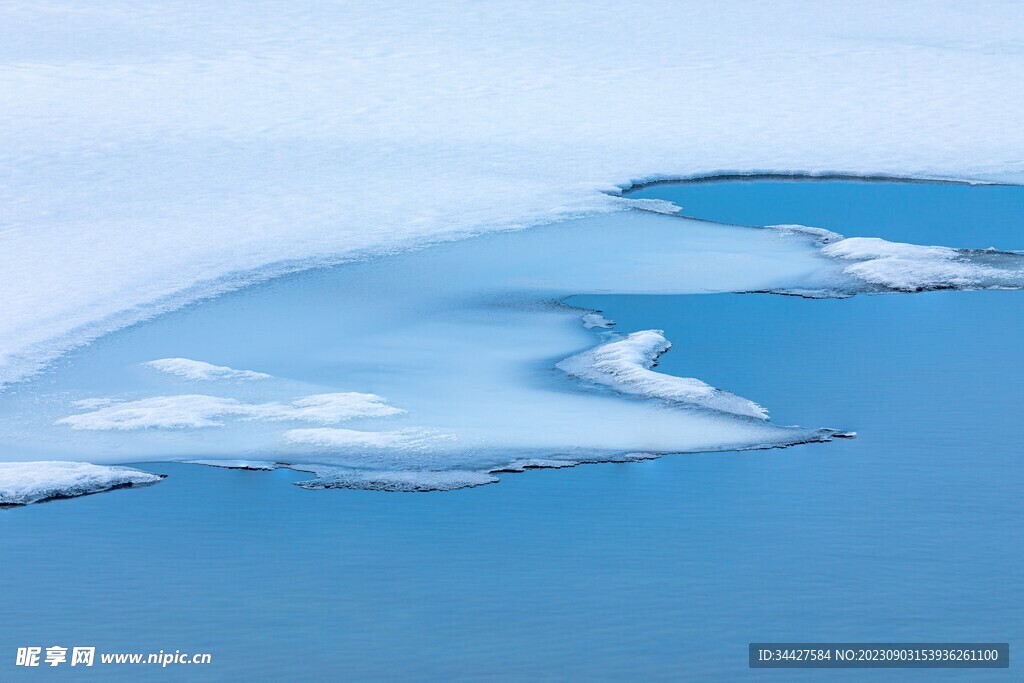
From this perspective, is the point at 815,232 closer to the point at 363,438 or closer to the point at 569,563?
the point at 363,438

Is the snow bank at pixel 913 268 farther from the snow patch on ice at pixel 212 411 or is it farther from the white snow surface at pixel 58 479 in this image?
the white snow surface at pixel 58 479

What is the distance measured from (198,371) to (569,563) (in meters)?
2.27

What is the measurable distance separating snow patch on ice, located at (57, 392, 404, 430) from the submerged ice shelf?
10 millimetres

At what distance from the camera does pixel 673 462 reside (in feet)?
16.8

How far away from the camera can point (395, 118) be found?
37.7 feet

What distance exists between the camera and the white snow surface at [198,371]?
233 inches

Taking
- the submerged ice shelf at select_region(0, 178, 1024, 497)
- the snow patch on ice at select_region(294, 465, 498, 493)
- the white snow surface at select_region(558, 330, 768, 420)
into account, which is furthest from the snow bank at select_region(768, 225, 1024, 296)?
the snow patch on ice at select_region(294, 465, 498, 493)

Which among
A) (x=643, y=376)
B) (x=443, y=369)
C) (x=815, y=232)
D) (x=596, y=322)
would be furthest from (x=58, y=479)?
(x=815, y=232)

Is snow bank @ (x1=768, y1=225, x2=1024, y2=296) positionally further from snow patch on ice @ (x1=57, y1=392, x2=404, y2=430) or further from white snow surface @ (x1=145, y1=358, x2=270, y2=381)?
white snow surface @ (x1=145, y1=358, x2=270, y2=381)

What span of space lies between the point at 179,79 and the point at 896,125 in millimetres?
6478

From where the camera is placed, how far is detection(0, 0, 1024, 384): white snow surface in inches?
318

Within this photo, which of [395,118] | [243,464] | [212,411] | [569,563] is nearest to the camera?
[569,563]

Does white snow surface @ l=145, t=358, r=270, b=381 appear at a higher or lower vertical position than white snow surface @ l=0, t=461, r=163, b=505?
higher

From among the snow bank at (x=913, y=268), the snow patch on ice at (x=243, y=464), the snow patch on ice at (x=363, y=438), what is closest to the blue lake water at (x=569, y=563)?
the snow patch on ice at (x=243, y=464)
